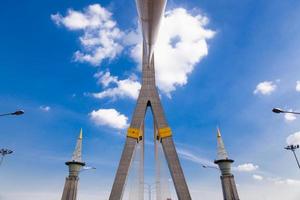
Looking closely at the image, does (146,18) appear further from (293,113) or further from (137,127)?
(137,127)

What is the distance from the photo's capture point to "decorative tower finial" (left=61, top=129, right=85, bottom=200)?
3962 cm

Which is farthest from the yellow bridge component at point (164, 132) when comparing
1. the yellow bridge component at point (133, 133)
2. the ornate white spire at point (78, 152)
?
the ornate white spire at point (78, 152)

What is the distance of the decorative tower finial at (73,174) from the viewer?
3962 centimetres

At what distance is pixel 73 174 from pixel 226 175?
29.2m


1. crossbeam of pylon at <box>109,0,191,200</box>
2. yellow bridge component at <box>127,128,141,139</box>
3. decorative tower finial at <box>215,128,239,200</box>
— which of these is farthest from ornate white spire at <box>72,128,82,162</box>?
decorative tower finial at <box>215,128,239,200</box>

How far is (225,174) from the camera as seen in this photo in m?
48.1

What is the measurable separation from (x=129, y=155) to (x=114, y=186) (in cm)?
431

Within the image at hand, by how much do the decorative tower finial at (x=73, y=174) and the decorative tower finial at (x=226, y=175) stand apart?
27.1 meters

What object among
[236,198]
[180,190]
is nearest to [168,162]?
[180,190]

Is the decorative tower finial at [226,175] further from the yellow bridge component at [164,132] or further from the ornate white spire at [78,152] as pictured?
the ornate white spire at [78,152]

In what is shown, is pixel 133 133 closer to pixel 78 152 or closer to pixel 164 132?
pixel 164 132

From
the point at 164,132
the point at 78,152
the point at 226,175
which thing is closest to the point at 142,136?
the point at 164,132

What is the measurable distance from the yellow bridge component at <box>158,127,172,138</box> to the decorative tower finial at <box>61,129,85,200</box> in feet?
60.3

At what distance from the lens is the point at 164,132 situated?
33.4 metres
